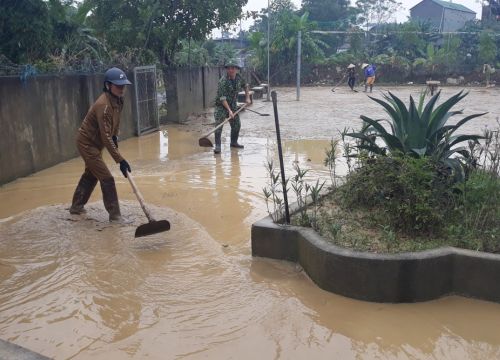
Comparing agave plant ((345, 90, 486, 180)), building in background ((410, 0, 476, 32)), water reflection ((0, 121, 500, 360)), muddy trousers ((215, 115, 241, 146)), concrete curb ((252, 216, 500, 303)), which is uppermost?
building in background ((410, 0, 476, 32))

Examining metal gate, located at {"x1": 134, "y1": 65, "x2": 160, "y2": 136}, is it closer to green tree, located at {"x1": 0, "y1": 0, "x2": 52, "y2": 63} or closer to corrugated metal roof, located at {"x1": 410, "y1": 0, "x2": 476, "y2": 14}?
green tree, located at {"x1": 0, "y1": 0, "x2": 52, "y2": 63}

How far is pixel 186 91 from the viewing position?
15.0m

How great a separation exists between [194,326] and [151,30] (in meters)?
11.4

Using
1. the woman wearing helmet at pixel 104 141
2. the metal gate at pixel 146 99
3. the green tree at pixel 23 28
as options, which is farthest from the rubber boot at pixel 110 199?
the metal gate at pixel 146 99

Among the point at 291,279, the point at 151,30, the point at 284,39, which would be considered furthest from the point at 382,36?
the point at 291,279

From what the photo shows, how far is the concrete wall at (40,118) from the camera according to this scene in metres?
7.43

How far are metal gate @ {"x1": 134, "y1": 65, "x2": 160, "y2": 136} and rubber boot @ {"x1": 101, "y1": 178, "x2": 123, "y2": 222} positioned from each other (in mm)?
6460

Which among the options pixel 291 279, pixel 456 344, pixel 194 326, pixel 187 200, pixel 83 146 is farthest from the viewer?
pixel 187 200

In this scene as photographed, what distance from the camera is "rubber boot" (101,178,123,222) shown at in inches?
219

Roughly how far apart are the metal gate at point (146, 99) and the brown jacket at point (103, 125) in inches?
244

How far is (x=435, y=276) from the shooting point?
3.76 meters

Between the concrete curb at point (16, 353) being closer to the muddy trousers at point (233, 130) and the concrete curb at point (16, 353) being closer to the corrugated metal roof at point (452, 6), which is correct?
the muddy trousers at point (233, 130)

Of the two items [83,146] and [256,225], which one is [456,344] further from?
[83,146]

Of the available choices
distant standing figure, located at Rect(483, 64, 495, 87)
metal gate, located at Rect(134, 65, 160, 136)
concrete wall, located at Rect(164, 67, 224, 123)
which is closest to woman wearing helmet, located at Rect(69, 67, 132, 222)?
metal gate, located at Rect(134, 65, 160, 136)
